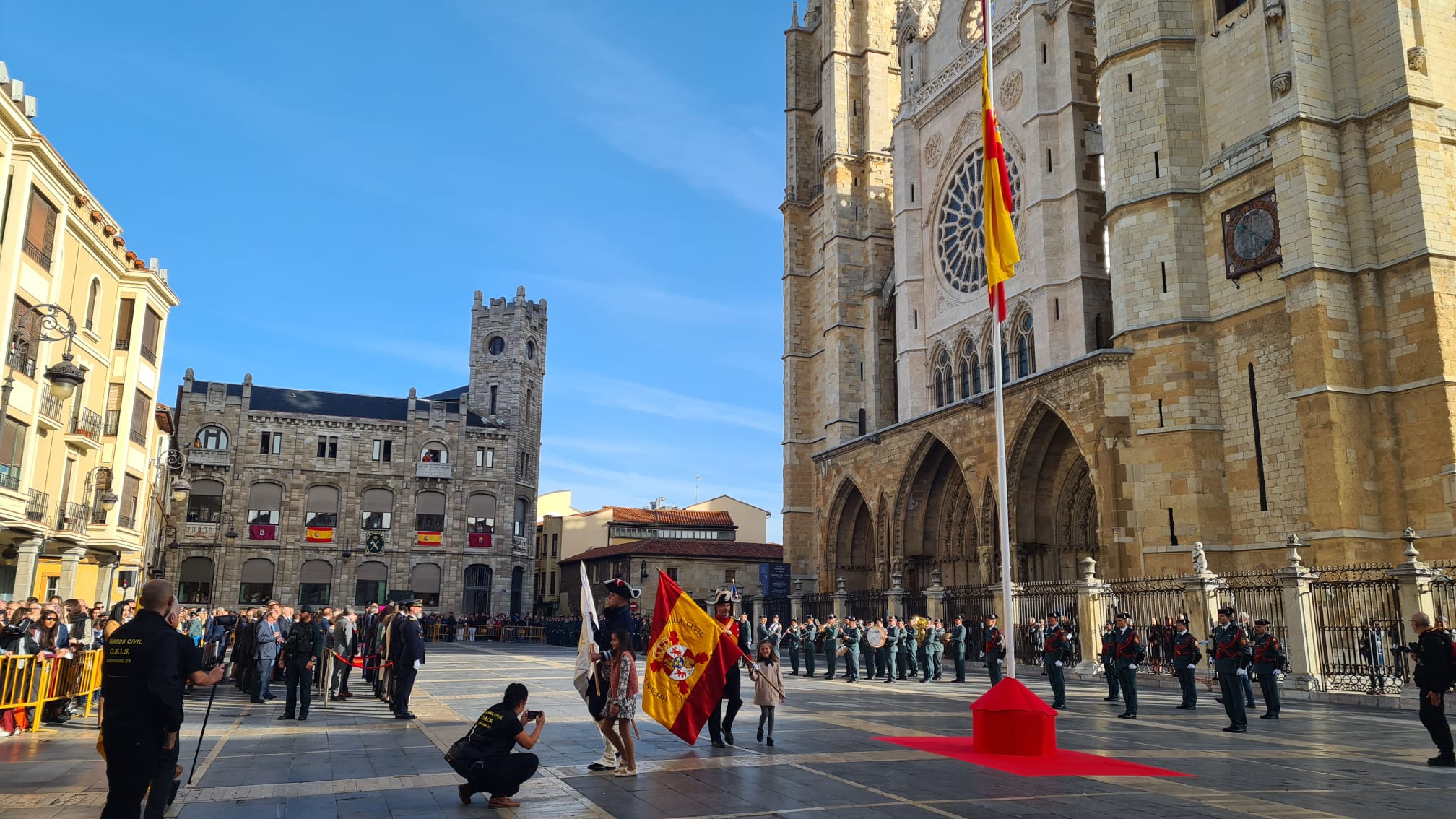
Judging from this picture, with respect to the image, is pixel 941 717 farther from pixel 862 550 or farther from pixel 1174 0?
pixel 862 550

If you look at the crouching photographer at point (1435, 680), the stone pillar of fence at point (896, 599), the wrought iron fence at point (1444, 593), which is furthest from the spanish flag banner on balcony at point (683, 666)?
the stone pillar of fence at point (896, 599)

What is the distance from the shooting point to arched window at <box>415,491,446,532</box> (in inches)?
2148

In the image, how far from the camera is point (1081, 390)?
979 inches

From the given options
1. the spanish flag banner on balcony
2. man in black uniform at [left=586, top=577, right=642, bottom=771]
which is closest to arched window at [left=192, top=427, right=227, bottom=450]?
the spanish flag banner on balcony

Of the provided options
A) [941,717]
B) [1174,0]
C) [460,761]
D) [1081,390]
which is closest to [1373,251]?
[1081,390]

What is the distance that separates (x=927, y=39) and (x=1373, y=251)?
21.1 meters

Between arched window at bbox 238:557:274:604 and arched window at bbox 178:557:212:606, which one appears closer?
arched window at bbox 178:557:212:606

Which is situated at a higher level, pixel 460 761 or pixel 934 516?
pixel 934 516

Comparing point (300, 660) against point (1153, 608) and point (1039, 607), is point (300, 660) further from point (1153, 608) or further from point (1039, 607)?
point (1039, 607)

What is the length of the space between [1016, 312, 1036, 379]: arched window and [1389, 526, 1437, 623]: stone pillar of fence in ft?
46.2


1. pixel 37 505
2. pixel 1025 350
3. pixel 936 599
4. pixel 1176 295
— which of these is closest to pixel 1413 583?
pixel 1176 295

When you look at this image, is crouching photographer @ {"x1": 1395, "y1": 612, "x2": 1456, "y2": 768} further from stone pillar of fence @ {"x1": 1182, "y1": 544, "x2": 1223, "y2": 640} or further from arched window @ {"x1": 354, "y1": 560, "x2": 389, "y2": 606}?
arched window @ {"x1": 354, "y1": 560, "x2": 389, "y2": 606}

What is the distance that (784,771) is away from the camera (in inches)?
349

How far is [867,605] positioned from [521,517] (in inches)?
1185
